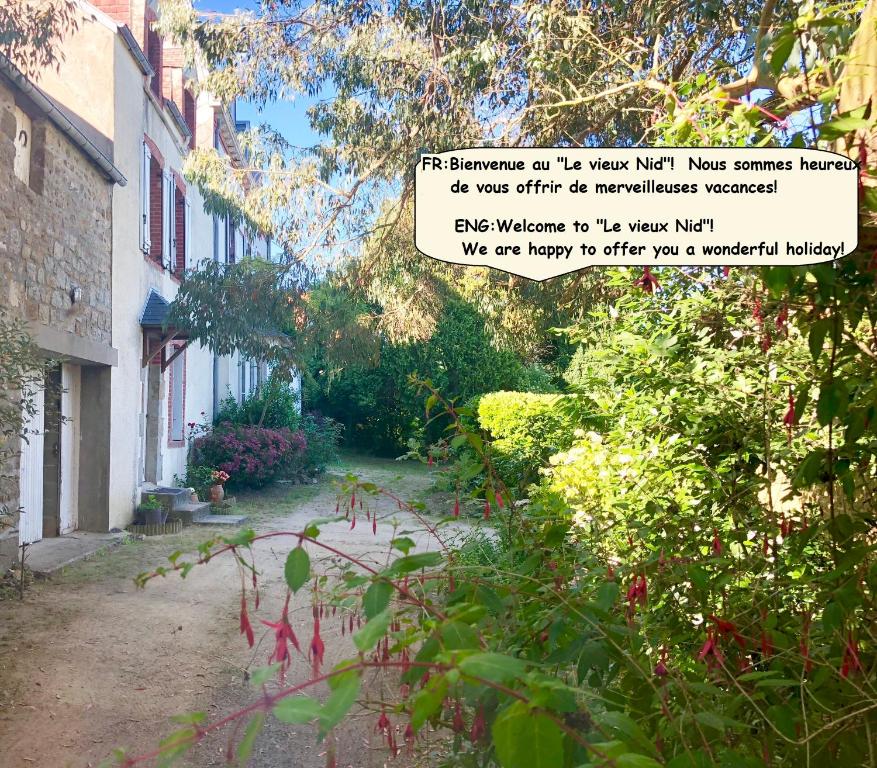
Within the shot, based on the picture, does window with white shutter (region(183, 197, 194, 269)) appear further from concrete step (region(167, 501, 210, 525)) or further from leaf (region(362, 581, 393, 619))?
leaf (region(362, 581, 393, 619))

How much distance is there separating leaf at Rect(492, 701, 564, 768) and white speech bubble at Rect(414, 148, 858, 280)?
4.86ft

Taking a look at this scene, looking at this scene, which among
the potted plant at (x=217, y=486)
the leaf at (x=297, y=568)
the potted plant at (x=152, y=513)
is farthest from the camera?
the potted plant at (x=217, y=486)

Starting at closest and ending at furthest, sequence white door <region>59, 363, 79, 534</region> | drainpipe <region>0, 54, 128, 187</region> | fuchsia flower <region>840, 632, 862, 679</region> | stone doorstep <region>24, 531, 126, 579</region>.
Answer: fuchsia flower <region>840, 632, 862, 679</region> → drainpipe <region>0, 54, 128, 187</region> → stone doorstep <region>24, 531, 126, 579</region> → white door <region>59, 363, 79, 534</region>

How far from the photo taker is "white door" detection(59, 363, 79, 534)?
925 cm

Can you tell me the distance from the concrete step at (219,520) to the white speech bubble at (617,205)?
926cm

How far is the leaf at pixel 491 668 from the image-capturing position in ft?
3.03

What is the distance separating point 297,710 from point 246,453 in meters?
13.6

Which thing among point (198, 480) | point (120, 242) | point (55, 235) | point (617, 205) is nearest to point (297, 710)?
point (617, 205)

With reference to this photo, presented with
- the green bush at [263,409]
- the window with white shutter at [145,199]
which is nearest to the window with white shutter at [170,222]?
the window with white shutter at [145,199]

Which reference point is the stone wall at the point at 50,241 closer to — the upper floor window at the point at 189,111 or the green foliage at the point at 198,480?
the green foliage at the point at 198,480

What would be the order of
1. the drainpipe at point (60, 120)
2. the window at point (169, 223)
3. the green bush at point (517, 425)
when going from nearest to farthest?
the drainpipe at point (60, 120) < the green bush at point (517, 425) < the window at point (169, 223)

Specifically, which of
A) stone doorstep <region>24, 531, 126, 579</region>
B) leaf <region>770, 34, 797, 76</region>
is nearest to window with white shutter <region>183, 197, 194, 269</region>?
stone doorstep <region>24, 531, 126, 579</region>

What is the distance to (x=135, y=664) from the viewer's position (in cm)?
531

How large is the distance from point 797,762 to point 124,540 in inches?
344
